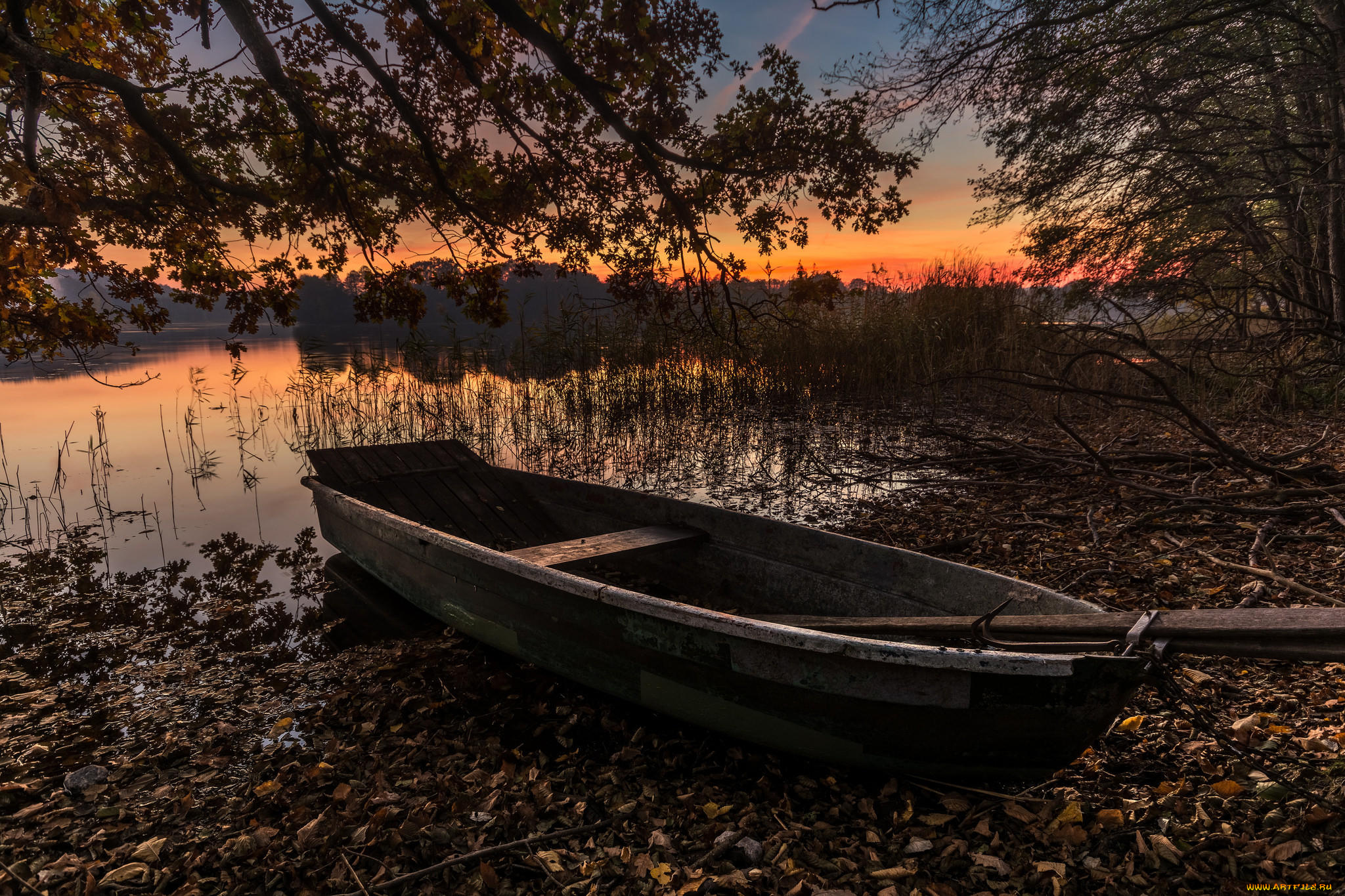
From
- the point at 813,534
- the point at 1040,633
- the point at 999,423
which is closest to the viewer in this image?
the point at 1040,633

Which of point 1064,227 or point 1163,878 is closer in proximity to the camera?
point 1163,878

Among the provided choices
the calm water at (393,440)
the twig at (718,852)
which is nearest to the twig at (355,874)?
the twig at (718,852)

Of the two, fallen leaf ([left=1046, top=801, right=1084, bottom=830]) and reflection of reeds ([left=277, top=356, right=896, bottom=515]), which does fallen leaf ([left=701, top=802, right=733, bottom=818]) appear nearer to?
fallen leaf ([left=1046, top=801, right=1084, bottom=830])

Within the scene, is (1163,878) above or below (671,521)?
below

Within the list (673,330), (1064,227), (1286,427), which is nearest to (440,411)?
(673,330)

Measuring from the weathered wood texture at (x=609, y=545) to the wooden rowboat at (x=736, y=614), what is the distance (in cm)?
2

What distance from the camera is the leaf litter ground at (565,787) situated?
228 cm

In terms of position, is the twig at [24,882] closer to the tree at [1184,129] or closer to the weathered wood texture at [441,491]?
the weathered wood texture at [441,491]

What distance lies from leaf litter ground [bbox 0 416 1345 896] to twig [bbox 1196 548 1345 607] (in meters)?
0.08

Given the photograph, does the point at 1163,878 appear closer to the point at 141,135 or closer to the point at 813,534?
the point at 813,534

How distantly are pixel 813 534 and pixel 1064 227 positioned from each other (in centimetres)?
951

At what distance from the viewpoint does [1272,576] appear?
364 cm

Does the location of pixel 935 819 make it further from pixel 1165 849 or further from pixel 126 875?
pixel 126 875

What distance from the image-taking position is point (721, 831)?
252 centimetres
